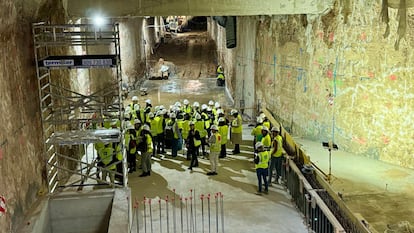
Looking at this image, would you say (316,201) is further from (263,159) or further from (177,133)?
(177,133)

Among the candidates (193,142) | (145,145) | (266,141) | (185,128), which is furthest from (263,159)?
(185,128)

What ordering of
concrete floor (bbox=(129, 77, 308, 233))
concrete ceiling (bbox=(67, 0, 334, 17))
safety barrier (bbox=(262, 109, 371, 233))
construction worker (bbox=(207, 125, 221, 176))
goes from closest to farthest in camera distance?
safety barrier (bbox=(262, 109, 371, 233)) → concrete floor (bbox=(129, 77, 308, 233)) → concrete ceiling (bbox=(67, 0, 334, 17)) → construction worker (bbox=(207, 125, 221, 176))

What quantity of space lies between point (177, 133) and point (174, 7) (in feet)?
13.4

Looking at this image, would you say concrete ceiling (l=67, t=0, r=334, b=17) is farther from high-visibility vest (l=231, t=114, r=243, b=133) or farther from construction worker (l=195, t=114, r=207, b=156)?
high-visibility vest (l=231, t=114, r=243, b=133)

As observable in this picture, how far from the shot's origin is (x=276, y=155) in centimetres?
1273

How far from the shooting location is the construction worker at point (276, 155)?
12.5m

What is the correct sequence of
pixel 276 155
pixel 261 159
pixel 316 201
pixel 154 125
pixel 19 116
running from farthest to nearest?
1. pixel 154 125
2. pixel 276 155
3. pixel 261 159
4. pixel 316 201
5. pixel 19 116

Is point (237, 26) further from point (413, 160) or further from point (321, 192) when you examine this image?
point (321, 192)

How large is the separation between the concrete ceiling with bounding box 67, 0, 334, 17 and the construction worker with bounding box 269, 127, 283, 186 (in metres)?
3.53

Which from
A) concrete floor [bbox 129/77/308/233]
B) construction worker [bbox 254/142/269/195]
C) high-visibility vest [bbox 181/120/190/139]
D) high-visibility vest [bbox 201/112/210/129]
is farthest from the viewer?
high-visibility vest [bbox 201/112/210/129]

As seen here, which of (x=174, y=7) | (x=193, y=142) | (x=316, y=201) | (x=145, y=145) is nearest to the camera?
(x=316, y=201)

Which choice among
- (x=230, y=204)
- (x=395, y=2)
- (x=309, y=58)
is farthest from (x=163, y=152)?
(x=395, y=2)

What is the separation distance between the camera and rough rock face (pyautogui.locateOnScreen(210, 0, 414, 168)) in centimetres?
1346

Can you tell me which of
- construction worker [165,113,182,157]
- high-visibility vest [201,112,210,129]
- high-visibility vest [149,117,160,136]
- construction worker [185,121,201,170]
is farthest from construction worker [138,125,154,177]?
high-visibility vest [201,112,210,129]
